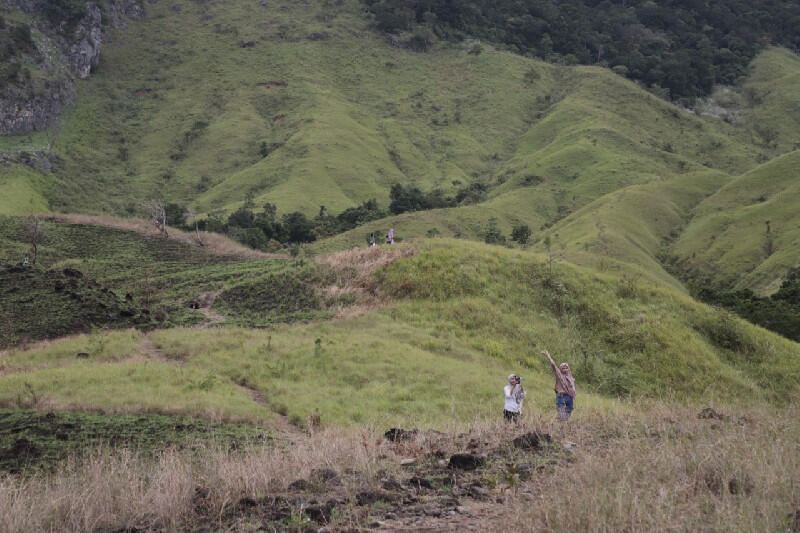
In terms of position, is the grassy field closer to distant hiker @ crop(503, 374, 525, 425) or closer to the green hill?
the green hill

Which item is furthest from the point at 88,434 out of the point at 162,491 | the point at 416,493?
the point at 416,493

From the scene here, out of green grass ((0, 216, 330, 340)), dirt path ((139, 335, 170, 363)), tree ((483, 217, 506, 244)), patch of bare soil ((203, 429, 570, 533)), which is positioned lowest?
tree ((483, 217, 506, 244))

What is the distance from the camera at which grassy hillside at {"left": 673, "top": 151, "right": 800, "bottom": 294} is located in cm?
4864

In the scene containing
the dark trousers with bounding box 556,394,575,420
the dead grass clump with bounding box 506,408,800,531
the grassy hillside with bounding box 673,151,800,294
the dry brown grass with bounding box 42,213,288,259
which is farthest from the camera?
the grassy hillside with bounding box 673,151,800,294

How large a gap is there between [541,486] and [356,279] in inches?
756

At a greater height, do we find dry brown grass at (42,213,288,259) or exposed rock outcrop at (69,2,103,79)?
dry brown grass at (42,213,288,259)

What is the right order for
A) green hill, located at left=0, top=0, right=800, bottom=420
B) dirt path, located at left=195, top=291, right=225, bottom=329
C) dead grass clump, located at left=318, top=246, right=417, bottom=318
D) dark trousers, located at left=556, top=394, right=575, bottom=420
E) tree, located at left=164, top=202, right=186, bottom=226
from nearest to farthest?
dark trousers, located at left=556, top=394, right=575, bottom=420 < green hill, located at left=0, top=0, right=800, bottom=420 < dirt path, located at left=195, top=291, right=225, bottom=329 < dead grass clump, located at left=318, top=246, right=417, bottom=318 < tree, located at left=164, top=202, right=186, bottom=226

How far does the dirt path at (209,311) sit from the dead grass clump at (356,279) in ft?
14.2

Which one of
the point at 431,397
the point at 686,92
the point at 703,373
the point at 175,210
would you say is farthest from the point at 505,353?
the point at 686,92

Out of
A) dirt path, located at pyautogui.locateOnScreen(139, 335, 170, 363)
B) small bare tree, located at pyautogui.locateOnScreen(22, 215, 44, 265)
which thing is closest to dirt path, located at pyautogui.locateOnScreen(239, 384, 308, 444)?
dirt path, located at pyautogui.locateOnScreen(139, 335, 170, 363)

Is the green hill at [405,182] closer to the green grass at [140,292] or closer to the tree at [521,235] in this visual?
the green grass at [140,292]

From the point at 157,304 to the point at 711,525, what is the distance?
79.9ft

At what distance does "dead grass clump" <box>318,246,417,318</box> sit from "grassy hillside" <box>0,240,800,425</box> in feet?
1.55

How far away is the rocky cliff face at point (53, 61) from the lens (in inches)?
3142
